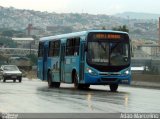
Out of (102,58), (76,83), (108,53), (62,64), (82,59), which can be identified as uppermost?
(108,53)

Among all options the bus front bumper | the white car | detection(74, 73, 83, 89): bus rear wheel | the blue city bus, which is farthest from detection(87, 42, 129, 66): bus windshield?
the white car

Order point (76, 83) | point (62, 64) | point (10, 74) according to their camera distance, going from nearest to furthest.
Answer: point (76, 83), point (62, 64), point (10, 74)

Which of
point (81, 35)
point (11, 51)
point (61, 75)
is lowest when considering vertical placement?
point (11, 51)

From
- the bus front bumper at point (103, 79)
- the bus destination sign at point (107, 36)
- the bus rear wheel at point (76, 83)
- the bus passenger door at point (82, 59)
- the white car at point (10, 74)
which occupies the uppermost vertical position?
the bus destination sign at point (107, 36)

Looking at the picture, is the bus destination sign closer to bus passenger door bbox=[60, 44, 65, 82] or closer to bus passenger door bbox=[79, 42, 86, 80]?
bus passenger door bbox=[79, 42, 86, 80]

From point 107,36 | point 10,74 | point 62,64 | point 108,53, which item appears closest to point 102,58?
point 108,53

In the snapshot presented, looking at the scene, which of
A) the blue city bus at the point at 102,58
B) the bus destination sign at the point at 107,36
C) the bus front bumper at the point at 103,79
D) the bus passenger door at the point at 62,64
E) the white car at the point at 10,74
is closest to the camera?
the bus front bumper at the point at 103,79

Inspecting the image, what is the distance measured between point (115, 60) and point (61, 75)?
5198 mm

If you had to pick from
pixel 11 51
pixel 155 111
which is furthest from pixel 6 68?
pixel 11 51

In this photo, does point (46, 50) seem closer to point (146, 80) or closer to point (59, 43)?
point (59, 43)

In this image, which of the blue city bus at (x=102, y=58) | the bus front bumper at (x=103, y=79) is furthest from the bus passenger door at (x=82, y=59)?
the bus front bumper at (x=103, y=79)

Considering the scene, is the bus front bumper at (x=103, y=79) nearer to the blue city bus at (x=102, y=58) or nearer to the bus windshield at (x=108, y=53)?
the blue city bus at (x=102, y=58)

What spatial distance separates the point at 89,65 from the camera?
29.2 m

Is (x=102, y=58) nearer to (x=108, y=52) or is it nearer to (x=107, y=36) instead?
(x=108, y=52)
